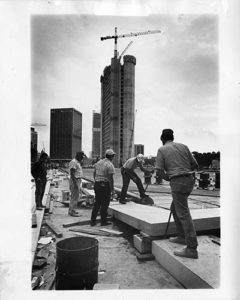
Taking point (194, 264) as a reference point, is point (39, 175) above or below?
above

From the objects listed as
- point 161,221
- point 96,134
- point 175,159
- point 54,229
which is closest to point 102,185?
point 54,229

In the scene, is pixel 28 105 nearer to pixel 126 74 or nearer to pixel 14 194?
pixel 14 194

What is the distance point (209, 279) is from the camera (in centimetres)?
218

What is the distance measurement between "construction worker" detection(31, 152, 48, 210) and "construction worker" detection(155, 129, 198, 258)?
147 inches

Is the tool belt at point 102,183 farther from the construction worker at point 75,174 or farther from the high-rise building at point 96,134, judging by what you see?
the high-rise building at point 96,134

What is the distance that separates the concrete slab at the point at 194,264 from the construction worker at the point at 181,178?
0.12 metres

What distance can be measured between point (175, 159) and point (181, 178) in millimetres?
240

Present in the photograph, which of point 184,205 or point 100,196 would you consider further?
point 100,196

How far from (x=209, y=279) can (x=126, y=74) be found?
257 feet

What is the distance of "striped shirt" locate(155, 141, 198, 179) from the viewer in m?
2.80

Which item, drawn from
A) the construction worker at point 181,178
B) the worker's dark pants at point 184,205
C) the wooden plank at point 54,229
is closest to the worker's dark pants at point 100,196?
the wooden plank at point 54,229

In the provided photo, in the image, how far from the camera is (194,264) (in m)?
2.44

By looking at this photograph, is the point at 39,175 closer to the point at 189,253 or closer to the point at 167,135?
the point at 167,135

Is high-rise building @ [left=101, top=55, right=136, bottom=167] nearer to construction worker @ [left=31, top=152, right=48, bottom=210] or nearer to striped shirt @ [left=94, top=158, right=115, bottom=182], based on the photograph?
construction worker @ [left=31, top=152, right=48, bottom=210]
